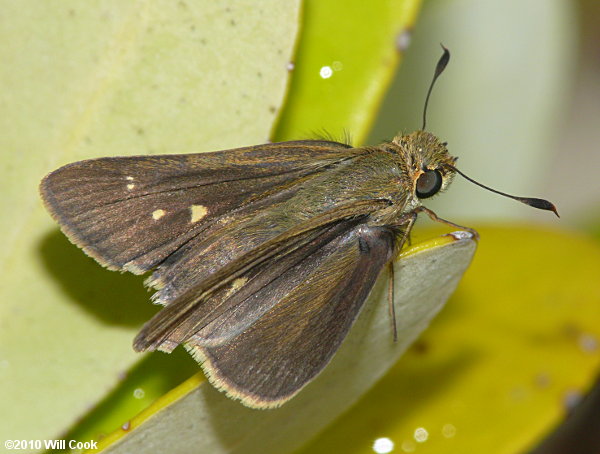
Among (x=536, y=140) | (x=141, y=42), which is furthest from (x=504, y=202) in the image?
(x=141, y=42)

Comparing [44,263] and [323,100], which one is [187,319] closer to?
[44,263]

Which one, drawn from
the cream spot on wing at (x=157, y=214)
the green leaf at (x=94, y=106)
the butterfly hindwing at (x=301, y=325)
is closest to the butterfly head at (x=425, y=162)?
the butterfly hindwing at (x=301, y=325)

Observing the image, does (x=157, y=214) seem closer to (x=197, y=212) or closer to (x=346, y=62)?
(x=197, y=212)

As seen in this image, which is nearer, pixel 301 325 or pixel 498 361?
pixel 301 325

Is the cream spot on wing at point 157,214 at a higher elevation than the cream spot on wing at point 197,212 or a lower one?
lower

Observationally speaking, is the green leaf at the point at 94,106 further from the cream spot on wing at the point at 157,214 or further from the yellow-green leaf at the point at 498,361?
the yellow-green leaf at the point at 498,361

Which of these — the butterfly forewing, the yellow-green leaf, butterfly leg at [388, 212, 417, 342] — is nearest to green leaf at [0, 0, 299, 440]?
the butterfly forewing

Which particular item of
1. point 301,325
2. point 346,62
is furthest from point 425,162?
point 301,325
